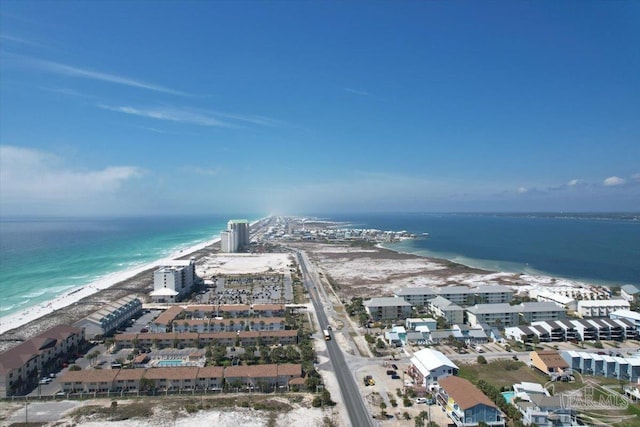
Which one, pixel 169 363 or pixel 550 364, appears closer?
pixel 550 364

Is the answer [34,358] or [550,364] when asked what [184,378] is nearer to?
[34,358]

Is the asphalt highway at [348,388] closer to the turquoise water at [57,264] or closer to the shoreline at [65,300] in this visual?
the shoreline at [65,300]

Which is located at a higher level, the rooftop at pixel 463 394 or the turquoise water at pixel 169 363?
the rooftop at pixel 463 394

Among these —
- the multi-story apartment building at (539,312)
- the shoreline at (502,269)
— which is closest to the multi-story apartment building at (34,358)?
the multi-story apartment building at (539,312)

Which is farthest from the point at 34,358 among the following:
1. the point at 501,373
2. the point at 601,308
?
the point at 601,308

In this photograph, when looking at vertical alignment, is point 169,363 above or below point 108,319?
below

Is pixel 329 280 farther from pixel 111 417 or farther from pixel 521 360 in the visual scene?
pixel 111 417
